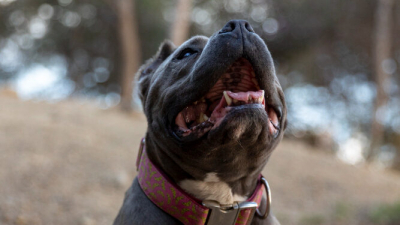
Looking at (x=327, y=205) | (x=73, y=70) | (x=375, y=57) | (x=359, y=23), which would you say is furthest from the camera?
(x=73, y=70)

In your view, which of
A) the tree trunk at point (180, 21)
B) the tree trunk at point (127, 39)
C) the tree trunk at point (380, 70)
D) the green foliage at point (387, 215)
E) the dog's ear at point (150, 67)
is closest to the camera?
the dog's ear at point (150, 67)

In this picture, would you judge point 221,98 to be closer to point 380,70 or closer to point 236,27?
point 236,27

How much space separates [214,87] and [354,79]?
1185 cm

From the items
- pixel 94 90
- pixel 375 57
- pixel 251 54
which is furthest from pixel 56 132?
pixel 375 57

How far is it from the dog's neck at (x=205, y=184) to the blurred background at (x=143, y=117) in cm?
188

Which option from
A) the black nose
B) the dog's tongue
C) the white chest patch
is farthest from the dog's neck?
the black nose

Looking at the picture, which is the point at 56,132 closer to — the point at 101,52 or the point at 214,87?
the point at 214,87

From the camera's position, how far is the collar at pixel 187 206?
2.01 metres

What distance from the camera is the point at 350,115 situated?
1252cm

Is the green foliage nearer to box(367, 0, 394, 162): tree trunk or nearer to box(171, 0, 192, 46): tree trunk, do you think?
box(171, 0, 192, 46): tree trunk

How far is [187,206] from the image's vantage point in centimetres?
201

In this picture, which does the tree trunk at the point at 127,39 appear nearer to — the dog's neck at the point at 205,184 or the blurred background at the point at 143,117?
the blurred background at the point at 143,117

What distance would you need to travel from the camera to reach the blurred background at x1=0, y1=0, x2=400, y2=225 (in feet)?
15.1

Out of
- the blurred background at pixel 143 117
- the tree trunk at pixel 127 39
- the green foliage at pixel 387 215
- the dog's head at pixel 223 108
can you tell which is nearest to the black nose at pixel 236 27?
the dog's head at pixel 223 108
